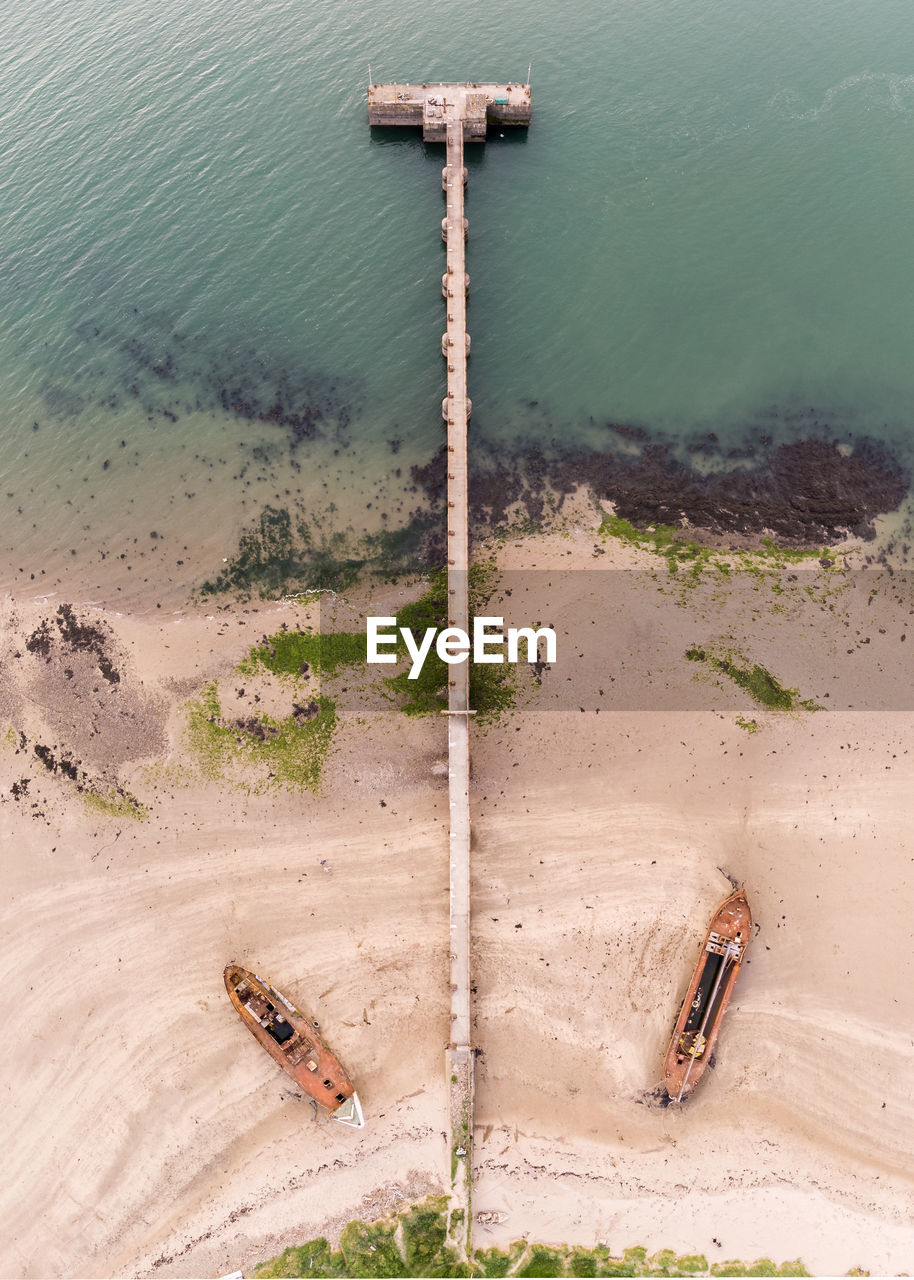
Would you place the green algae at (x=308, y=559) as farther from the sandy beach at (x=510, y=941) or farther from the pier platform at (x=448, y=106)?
the pier platform at (x=448, y=106)

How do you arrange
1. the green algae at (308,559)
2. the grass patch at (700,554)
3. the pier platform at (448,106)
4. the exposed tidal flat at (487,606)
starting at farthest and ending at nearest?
the pier platform at (448,106), the green algae at (308,559), the grass patch at (700,554), the exposed tidal flat at (487,606)

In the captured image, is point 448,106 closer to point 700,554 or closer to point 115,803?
point 700,554

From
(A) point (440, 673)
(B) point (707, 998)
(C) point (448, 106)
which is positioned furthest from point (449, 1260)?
(C) point (448, 106)

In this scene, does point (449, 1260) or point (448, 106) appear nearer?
point (449, 1260)

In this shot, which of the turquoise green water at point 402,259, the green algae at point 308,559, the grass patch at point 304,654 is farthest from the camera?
the turquoise green water at point 402,259

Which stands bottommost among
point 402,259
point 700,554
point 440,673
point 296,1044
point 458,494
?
point 296,1044

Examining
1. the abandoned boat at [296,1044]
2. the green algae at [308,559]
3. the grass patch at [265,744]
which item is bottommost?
the abandoned boat at [296,1044]

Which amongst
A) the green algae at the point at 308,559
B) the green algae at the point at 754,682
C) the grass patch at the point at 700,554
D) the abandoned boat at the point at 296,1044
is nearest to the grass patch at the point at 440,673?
the green algae at the point at 308,559

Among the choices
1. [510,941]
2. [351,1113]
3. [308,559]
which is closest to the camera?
[351,1113]
